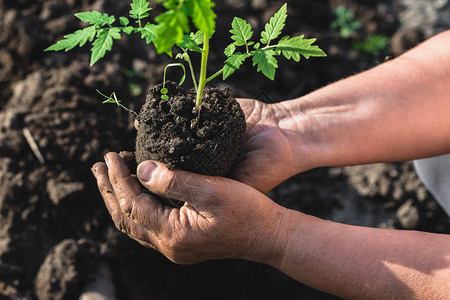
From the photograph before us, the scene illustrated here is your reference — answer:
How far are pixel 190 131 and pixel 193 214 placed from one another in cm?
37

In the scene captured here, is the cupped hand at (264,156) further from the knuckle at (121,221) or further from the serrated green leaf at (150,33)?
the serrated green leaf at (150,33)

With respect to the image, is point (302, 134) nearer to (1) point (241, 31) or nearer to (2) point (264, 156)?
(2) point (264, 156)

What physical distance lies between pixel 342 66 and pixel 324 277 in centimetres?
260

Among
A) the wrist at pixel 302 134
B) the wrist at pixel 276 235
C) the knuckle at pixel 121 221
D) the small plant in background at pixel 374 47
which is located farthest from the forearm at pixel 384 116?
the small plant in background at pixel 374 47

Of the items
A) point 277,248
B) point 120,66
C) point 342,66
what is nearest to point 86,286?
point 277,248

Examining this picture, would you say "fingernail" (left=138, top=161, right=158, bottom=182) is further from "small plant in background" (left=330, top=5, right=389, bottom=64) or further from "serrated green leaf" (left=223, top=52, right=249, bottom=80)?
"small plant in background" (left=330, top=5, right=389, bottom=64)

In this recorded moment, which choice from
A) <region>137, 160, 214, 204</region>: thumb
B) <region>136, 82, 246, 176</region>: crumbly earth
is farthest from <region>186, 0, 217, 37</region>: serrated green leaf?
<region>137, 160, 214, 204</region>: thumb

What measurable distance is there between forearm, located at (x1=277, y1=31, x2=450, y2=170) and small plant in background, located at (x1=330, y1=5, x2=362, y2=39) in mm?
1937

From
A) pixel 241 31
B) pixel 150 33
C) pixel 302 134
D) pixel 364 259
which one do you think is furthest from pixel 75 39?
pixel 364 259

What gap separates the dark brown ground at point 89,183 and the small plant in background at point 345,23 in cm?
82

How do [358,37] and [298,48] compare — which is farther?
[358,37]

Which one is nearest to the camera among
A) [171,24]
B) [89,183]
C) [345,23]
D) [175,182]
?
[171,24]

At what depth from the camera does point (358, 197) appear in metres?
3.26

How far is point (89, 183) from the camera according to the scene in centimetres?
274
